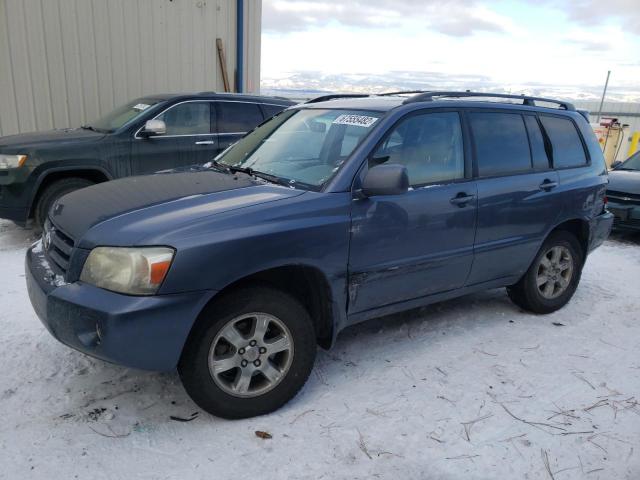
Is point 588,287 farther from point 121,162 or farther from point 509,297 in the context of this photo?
point 121,162

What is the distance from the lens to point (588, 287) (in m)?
5.52

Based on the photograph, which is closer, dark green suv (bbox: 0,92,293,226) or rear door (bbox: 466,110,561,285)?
rear door (bbox: 466,110,561,285)

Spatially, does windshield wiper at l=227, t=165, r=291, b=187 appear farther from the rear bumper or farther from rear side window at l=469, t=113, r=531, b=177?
the rear bumper

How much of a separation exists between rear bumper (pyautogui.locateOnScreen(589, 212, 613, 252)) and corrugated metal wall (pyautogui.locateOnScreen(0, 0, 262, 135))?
7680 millimetres

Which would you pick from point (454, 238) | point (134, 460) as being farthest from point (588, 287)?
point (134, 460)

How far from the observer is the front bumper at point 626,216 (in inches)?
290

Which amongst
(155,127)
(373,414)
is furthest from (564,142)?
(155,127)

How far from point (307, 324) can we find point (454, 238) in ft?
4.17

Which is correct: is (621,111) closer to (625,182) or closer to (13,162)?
(625,182)

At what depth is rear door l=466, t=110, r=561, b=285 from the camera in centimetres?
390

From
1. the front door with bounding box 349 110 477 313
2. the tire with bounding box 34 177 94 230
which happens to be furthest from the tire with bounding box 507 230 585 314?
the tire with bounding box 34 177 94 230

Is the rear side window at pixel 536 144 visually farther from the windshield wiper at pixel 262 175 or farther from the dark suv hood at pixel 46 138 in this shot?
the dark suv hood at pixel 46 138

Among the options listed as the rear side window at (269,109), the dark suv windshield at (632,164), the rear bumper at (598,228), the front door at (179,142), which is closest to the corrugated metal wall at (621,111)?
the dark suv windshield at (632,164)

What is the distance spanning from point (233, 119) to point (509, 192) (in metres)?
4.22
